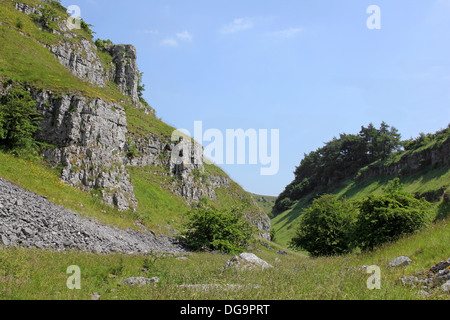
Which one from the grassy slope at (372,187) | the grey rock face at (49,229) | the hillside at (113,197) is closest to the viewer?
the hillside at (113,197)

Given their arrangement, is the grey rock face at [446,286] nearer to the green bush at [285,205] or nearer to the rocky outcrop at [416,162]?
the rocky outcrop at [416,162]

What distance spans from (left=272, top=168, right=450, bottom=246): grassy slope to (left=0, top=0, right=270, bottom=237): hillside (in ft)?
60.5

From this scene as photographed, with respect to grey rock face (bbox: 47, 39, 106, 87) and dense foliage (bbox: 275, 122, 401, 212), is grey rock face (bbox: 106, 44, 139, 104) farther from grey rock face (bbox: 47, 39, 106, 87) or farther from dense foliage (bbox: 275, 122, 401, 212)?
dense foliage (bbox: 275, 122, 401, 212)

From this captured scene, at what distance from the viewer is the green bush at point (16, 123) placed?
23.3 meters

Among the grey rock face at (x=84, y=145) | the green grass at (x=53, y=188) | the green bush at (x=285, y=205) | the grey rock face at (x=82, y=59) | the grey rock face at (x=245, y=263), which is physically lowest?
the green bush at (x=285, y=205)

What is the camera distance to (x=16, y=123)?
23750 mm

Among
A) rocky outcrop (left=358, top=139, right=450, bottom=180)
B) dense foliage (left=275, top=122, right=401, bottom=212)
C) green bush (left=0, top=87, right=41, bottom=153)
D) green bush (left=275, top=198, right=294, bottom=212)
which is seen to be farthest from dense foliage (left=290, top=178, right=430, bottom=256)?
green bush (left=275, top=198, right=294, bottom=212)

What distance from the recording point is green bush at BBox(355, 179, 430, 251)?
1786 cm

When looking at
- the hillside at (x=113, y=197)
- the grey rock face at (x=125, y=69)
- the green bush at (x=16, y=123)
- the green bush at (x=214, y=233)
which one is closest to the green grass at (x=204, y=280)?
the hillside at (x=113, y=197)

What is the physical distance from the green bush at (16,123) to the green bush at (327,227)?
2750 cm

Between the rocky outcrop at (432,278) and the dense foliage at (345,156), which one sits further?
the dense foliage at (345,156)

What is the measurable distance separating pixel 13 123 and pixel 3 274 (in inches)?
775
